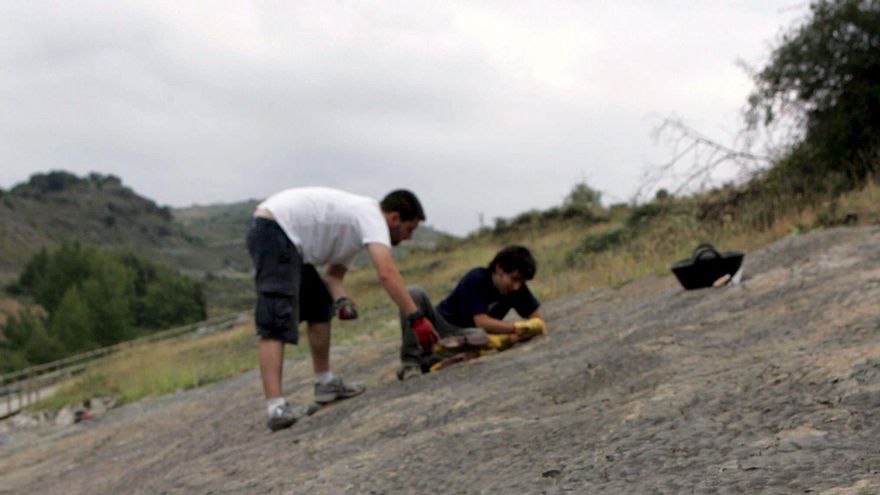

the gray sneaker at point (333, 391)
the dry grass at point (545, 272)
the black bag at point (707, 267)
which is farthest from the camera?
the dry grass at point (545, 272)

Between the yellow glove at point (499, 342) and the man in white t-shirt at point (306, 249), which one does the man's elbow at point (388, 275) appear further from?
the yellow glove at point (499, 342)

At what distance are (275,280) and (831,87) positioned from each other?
11.1 metres

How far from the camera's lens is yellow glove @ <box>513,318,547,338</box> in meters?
5.89

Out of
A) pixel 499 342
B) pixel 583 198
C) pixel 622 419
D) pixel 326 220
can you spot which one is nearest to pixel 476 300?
pixel 499 342

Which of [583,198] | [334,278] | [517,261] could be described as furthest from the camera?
[583,198]

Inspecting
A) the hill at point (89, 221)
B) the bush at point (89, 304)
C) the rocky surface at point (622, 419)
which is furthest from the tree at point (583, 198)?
the hill at point (89, 221)

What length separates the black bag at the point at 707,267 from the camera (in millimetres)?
6195

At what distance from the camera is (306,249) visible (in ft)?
16.2

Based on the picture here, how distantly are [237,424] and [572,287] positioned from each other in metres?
5.78

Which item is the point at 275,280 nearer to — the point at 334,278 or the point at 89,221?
the point at 334,278

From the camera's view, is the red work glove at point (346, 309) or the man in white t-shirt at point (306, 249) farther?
the red work glove at point (346, 309)

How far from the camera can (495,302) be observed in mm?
5859

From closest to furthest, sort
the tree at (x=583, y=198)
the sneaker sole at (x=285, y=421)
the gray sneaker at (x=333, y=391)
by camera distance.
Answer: the sneaker sole at (x=285, y=421) < the gray sneaker at (x=333, y=391) < the tree at (x=583, y=198)

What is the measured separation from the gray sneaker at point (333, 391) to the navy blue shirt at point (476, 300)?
85cm
